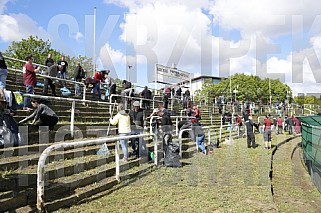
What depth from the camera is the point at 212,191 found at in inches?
285

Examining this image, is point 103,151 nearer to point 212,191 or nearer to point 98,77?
point 212,191

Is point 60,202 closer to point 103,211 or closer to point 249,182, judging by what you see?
point 103,211

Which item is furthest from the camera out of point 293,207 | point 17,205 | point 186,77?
point 186,77

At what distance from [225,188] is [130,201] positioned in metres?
2.49

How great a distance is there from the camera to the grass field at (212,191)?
5980 millimetres

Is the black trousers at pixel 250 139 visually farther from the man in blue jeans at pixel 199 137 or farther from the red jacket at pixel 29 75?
the red jacket at pixel 29 75

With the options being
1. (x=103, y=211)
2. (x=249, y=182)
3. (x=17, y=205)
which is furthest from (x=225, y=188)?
(x=17, y=205)

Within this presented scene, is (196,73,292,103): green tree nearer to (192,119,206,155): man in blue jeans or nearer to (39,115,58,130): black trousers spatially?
(192,119,206,155): man in blue jeans

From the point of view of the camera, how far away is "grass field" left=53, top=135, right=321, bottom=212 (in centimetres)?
598

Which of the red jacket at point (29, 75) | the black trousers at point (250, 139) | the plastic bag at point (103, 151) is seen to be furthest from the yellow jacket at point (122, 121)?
the black trousers at point (250, 139)

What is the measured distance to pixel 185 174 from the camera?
28.7 feet

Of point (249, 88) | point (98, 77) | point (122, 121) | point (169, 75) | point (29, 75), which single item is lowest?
point (122, 121)

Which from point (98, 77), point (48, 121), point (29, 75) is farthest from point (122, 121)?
point (98, 77)

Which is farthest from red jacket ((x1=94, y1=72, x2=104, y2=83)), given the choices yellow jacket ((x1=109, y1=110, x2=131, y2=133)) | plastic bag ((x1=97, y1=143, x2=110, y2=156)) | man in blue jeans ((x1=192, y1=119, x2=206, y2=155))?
plastic bag ((x1=97, y1=143, x2=110, y2=156))
